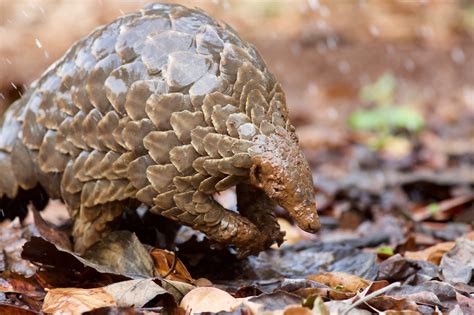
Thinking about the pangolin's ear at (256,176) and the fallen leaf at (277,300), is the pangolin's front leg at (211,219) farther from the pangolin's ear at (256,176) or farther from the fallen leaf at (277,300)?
the fallen leaf at (277,300)

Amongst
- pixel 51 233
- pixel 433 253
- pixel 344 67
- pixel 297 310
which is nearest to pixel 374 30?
pixel 344 67

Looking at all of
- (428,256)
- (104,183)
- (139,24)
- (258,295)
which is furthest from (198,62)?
(428,256)

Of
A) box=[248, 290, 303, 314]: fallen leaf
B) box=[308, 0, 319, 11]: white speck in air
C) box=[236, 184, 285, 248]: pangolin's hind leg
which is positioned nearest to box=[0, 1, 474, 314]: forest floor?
box=[248, 290, 303, 314]: fallen leaf

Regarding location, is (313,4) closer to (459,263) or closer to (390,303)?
(459,263)

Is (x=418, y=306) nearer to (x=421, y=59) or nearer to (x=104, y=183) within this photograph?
(x=104, y=183)

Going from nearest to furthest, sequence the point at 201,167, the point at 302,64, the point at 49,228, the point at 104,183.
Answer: the point at 201,167 → the point at 104,183 → the point at 49,228 → the point at 302,64

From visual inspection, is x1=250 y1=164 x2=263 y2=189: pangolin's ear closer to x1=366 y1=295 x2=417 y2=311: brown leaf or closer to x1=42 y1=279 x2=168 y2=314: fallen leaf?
x1=42 y1=279 x2=168 y2=314: fallen leaf

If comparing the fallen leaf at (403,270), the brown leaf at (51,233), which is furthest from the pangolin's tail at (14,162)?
the fallen leaf at (403,270)
